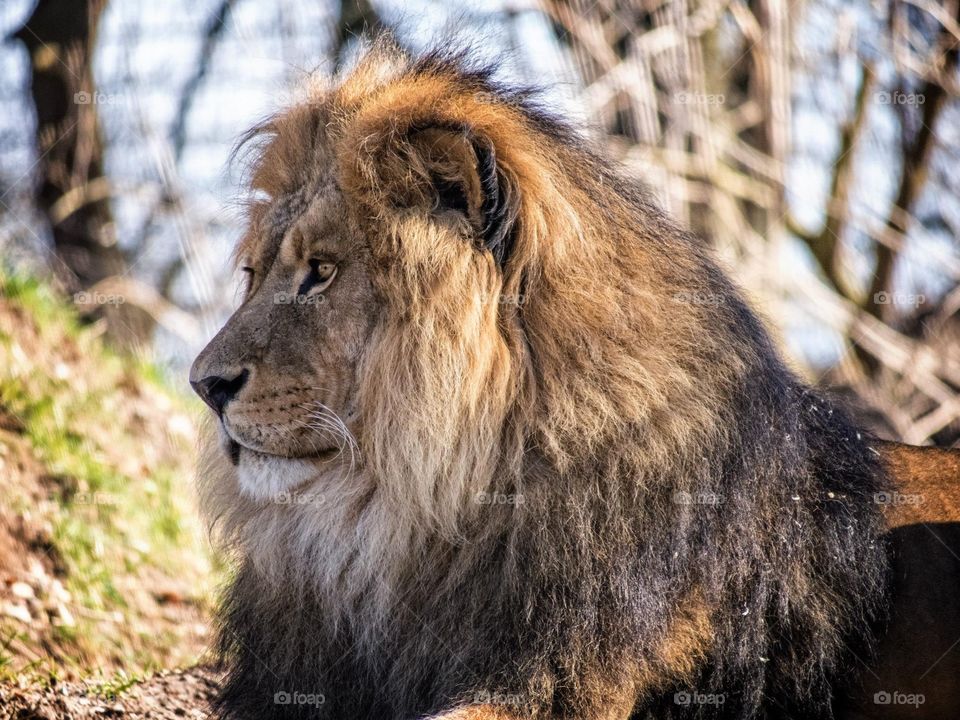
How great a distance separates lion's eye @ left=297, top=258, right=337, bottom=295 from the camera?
11.3 feet

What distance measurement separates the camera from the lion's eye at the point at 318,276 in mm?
3449

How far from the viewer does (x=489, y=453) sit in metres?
3.36

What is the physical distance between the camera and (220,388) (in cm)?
336

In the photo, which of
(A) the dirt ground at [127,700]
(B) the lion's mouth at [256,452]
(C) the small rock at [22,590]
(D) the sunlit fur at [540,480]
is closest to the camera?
(D) the sunlit fur at [540,480]

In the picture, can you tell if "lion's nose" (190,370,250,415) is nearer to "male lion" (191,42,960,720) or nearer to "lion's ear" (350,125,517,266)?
"male lion" (191,42,960,720)

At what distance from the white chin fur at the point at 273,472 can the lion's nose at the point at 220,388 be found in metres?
0.17

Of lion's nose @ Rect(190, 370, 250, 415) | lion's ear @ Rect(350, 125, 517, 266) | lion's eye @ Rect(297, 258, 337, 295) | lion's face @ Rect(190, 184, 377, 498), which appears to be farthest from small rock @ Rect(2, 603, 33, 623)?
lion's ear @ Rect(350, 125, 517, 266)

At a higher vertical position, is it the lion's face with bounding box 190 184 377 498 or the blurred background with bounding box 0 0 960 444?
the blurred background with bounding box 0 0 960 444

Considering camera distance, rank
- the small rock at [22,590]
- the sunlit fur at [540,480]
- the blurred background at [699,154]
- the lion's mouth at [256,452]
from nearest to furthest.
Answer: the sunlit fur at [540,480] → the lion's mouth at [256,452] → the small rock at [22,590] → the blurred background at [699,154]

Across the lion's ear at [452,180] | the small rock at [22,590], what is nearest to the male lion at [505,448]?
the lion's ear at [452,180]

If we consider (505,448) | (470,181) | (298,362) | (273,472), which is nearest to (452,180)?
(470,181)

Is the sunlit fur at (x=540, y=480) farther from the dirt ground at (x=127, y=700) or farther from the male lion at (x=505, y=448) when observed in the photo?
the dirt ground at (x=127, y=700)

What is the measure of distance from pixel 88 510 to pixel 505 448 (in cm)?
295

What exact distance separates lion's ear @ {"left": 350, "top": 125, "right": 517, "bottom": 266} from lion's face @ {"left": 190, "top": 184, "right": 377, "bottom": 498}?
0.64 feet
